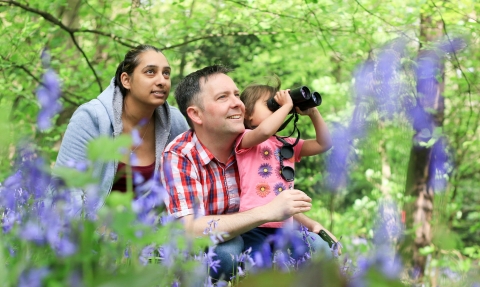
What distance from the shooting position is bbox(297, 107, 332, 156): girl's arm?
8.66ft

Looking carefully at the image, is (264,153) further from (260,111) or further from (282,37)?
(282,37)

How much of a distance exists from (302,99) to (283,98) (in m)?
0.08

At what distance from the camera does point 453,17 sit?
427cm

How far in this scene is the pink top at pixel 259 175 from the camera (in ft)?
8.03

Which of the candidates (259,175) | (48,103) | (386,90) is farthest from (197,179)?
(48,103)

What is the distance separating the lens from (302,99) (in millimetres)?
2502

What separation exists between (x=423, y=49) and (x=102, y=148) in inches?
→ 153

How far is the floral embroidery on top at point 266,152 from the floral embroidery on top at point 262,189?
0.41ft

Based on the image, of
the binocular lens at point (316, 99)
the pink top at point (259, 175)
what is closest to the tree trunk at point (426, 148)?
the binocular lens at point (316, 99)

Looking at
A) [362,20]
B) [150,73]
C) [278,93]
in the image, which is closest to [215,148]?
[278,93]

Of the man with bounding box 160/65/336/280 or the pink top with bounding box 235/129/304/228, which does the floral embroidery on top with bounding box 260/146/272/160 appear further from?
the man with bounding box 160/65/336/280

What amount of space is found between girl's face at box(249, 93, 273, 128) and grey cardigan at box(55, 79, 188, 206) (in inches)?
21.1

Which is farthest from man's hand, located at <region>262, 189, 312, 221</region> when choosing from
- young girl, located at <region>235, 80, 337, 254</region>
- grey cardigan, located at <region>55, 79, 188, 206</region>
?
grey cardigan, located at <region>55, 79, 188, 206</region>

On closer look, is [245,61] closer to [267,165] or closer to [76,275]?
[267,165]
